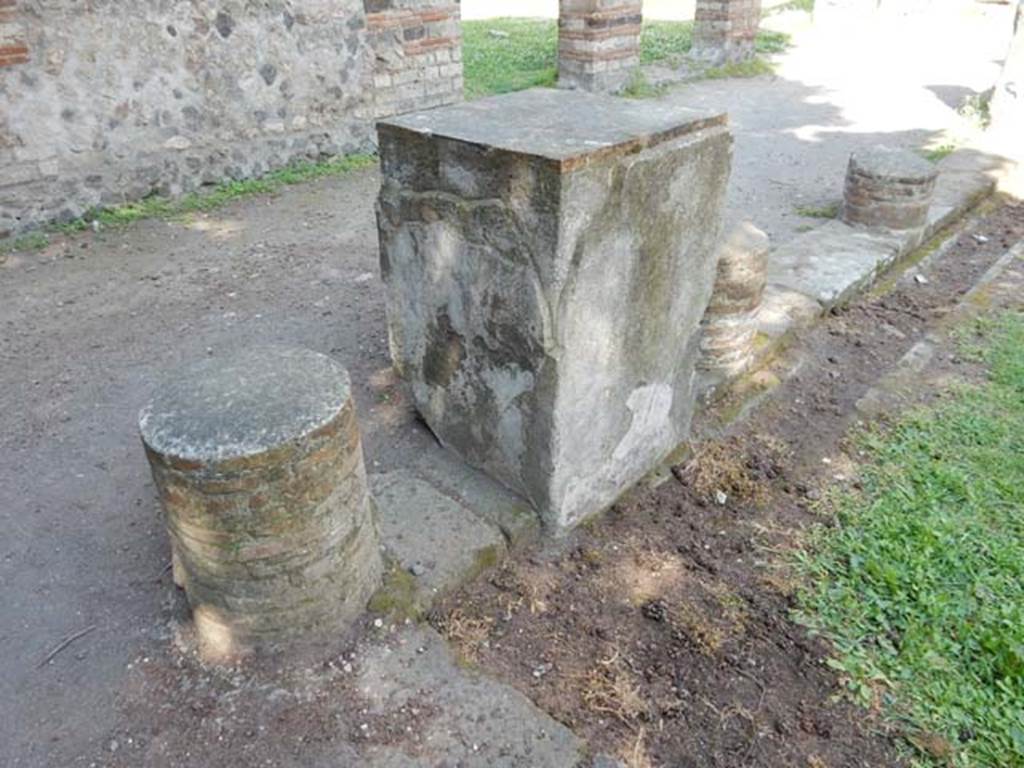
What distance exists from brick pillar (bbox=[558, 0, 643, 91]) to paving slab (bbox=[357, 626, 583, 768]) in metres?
8.17

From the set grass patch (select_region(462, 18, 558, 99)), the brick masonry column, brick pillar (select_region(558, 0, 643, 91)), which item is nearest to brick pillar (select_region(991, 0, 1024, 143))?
brick pillar (select_region(558, 0, 643, 91))

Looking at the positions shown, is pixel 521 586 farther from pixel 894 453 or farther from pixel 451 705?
pixel 894 453

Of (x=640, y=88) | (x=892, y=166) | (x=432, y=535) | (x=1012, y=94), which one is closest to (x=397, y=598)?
(x=432, y=535)

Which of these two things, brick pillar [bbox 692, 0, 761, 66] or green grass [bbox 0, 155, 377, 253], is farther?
brick pillar [bbox 692, 0, 761, 66]

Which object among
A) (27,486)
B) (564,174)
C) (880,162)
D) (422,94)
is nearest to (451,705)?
(564,174)

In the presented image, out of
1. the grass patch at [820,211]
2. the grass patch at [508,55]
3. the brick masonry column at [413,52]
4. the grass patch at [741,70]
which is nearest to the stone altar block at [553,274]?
the grass patch at [820,211]

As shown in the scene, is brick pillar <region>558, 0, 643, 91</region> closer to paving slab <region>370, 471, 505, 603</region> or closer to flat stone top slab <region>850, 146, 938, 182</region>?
flat stone top slab <region>850, 146, 938, 182</region>

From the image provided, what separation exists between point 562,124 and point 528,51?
9.90 metres

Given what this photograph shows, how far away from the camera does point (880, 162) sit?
5145mm

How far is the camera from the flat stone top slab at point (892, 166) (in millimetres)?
4996

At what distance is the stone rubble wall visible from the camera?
5148 millimetres

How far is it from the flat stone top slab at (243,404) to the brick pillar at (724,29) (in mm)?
10393

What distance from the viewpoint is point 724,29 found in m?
10.8

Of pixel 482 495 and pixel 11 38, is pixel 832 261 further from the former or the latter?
pixel 11 38
